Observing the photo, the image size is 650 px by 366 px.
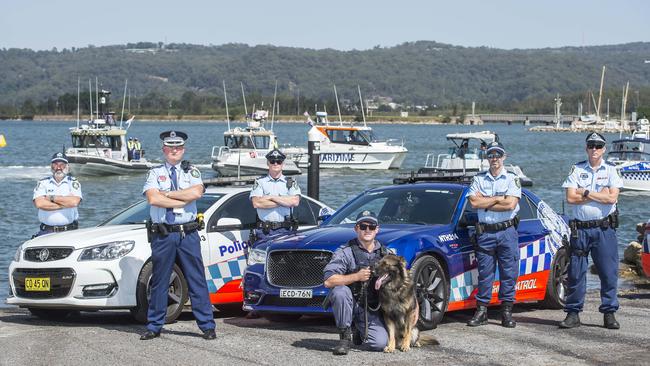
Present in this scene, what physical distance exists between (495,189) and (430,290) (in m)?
1.26

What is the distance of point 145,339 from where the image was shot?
10.7m

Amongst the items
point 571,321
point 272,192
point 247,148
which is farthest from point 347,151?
point 571,321

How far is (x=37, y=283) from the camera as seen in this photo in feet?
38.7

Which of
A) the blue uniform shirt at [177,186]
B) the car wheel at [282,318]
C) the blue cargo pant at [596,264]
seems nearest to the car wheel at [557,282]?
the blue cargo pant at [596,264]

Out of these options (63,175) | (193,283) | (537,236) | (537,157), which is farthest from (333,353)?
(537,157)

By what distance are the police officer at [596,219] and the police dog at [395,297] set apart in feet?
7.49

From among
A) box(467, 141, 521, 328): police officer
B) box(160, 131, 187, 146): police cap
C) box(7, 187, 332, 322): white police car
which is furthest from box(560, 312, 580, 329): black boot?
box(160, 131, 187, 146): police cap

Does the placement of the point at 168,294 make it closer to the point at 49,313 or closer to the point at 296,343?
the point at 49,313

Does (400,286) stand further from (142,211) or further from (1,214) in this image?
(1,214)

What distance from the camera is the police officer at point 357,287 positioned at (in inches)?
390

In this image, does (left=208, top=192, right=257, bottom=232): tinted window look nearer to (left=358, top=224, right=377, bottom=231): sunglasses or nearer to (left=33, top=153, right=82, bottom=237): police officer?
(left=33, top=153, right=82, bottom=237): police officer

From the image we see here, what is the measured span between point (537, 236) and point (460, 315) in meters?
1.21

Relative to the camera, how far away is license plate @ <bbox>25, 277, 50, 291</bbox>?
11.7 m

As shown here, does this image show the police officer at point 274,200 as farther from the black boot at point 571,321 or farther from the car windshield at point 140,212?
the black boot at point 571,321
